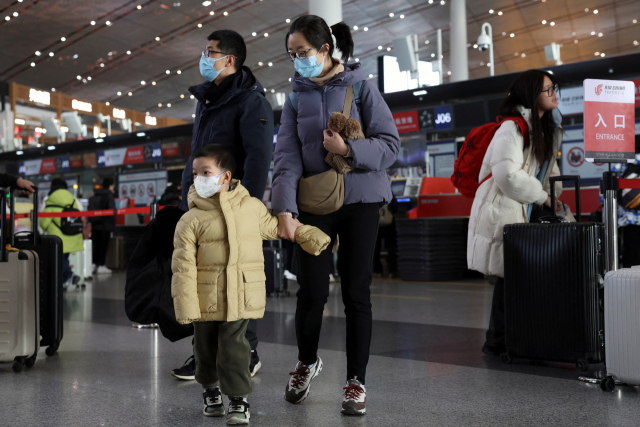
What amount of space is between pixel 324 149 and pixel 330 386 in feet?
3.57

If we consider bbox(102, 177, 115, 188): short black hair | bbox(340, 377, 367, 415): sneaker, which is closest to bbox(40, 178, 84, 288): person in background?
bbox(102, 177, 115, 188): short black hair

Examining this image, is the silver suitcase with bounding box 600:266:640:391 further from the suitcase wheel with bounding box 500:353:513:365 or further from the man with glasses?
the man with glasses

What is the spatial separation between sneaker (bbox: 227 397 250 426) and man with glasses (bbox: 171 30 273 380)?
0.92 metres

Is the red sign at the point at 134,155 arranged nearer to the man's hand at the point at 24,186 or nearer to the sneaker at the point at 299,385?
the man's hand at the point at 24,186

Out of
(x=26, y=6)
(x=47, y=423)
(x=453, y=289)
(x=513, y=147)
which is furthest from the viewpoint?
(x=26, y=6)

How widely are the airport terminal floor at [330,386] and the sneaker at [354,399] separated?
4 centimetres

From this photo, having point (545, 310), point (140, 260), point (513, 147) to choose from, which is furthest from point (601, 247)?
point (140, 260)

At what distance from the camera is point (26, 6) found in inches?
693

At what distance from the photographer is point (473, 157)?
3961 mm

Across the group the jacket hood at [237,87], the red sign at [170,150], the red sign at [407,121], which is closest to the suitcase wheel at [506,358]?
the jacket hood at [237,87]

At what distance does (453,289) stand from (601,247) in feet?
14.9

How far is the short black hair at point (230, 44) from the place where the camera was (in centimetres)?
306

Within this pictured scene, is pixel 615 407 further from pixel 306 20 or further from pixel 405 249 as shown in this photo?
pixel 405 249

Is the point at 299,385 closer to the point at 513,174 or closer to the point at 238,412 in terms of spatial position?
the point at 238,412
